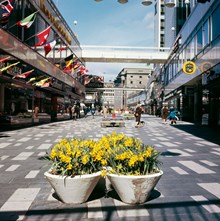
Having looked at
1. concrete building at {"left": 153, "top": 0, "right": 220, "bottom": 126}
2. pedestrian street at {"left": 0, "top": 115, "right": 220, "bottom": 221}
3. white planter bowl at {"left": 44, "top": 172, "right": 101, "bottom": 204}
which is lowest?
pedestrian street at {"left": 0, "top": 115, "right": 220, "bottom": 221}

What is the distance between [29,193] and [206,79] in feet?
68.9

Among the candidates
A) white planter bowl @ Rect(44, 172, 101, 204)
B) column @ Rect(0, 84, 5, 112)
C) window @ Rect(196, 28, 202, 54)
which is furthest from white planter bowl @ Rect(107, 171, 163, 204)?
window @ Rect(196, 28, 202, 54)

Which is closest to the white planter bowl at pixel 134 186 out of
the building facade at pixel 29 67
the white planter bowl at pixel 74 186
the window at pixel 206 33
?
the white planter bowl at pixel 74 186

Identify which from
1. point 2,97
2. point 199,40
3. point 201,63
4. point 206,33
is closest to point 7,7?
point 2,97

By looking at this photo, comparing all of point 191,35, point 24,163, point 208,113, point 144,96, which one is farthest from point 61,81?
point 144,96

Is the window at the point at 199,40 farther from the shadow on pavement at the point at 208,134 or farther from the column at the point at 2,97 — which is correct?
the column at the point at 2,97

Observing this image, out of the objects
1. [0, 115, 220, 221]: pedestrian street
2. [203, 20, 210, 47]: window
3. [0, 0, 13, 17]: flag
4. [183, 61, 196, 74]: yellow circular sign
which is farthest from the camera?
[183, 61, 196, 74]: yellow circular sign

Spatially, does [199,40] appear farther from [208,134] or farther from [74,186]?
[74,186]

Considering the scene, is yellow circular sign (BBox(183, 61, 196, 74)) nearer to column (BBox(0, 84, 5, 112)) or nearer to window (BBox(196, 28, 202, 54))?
window (BBox(196, 28, 202, 54))

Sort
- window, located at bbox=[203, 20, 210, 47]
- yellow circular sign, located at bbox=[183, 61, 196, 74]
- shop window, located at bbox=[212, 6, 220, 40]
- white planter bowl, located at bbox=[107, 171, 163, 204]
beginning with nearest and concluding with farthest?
1. white planter bowl, located at bbox=[107, 171, 163, 204]
2. shop window, located at bbox=[212, 6, 220, 40]
3. window, located at bbox=[203, 20, 210, 47]
4. yellow circular sign, located at bbox=[183, 61, 196, 74]

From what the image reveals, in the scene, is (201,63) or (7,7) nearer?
(7,7)

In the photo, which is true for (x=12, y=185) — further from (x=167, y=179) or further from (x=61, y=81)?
(x=61, y=81)

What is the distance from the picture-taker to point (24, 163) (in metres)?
8.53

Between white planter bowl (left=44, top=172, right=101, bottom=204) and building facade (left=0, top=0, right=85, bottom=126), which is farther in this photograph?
building facade (left=0, top=0, right=85, bottom=126)
